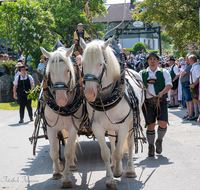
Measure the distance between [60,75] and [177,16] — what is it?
1091 centimetres

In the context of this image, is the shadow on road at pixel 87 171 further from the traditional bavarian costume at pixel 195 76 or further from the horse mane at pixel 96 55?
the traditional bavarian costume at pixel 195 76

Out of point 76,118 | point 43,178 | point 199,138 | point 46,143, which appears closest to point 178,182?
point 76,118

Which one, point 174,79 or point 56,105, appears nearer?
point 56,105

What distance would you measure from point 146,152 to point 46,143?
2818mm

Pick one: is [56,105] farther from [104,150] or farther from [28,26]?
[28,26]

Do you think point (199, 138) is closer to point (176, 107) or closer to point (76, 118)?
point (76, 118)

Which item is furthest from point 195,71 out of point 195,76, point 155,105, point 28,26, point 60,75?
point 28,26

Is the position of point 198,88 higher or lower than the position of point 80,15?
lower

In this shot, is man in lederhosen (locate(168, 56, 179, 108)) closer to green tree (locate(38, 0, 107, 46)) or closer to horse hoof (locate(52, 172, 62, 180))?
horse hoof (locate(52, 172, 62, 180))

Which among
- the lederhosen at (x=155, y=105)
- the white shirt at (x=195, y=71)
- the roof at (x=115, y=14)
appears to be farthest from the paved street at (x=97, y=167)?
the roof at (x=115, y=14)

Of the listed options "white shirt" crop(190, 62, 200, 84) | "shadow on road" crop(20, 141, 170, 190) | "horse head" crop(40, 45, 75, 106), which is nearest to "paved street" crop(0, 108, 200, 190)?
"shadow on road" crop(20, 141, 170, 190)

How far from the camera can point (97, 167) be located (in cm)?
577

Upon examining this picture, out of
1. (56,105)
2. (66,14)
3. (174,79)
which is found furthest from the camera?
(66,14)

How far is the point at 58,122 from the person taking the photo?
495cm
